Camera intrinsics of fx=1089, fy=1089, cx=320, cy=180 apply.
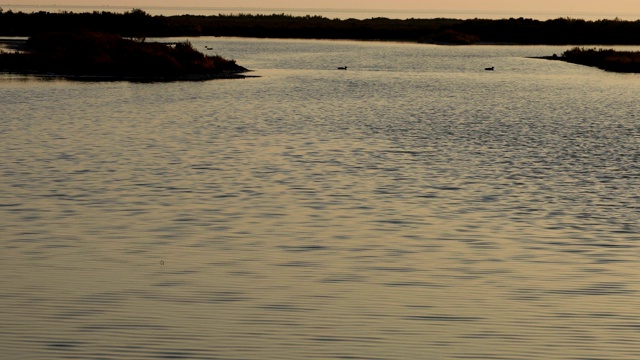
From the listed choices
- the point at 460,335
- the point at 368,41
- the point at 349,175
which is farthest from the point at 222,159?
the point at 368,41

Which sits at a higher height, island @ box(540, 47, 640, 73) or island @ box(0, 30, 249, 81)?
island @ box(0, 30, 249, 81)

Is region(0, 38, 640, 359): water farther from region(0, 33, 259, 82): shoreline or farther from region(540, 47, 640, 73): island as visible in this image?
region(540, 47, 640, 73): island

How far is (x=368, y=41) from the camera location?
175 m

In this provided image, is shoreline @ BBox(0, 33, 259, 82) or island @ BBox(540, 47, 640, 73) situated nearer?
shoreline @ BBox(0, 33, 259, 82)

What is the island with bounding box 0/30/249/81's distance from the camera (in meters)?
75.2

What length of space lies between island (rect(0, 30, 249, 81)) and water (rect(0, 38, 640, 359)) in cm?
2979

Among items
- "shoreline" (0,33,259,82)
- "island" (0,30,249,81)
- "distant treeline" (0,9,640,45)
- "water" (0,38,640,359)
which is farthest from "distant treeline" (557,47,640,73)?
"water" (0,38,640,359)

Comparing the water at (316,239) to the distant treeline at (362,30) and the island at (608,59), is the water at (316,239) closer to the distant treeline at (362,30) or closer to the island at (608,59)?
the island at (608,59)

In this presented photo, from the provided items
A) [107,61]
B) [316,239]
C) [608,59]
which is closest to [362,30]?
[608,59]

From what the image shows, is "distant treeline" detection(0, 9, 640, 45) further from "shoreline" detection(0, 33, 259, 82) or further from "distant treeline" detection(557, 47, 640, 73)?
"shoreline" detection(0, 33, 259, 82)

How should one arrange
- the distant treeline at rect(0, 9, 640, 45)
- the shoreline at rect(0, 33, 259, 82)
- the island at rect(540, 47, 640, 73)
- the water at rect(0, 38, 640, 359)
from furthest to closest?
the distant treeline at rect(0, 9, 640, 45)
the island at rect(540, 47, 640, 73)
the shoreline at rect(0, 33, 259, 82)
the water at rect(0, 38, 640, 359)

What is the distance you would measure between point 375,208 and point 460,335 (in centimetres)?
982

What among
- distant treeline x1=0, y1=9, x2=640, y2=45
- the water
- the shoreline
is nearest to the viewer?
the water

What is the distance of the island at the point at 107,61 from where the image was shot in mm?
75188
